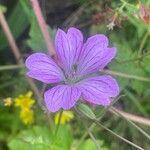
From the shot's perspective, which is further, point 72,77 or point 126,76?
point 126,76

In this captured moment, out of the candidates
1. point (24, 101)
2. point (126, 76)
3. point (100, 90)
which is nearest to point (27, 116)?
point (24, 101)

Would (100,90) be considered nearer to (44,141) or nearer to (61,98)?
(61,98)

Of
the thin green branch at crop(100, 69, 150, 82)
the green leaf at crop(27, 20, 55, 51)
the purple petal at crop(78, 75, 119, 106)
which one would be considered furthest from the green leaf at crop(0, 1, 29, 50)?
the purple petal at crop(78, 75, 119, 106)

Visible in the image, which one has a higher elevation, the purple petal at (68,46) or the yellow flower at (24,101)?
the purple petal at (68,46)

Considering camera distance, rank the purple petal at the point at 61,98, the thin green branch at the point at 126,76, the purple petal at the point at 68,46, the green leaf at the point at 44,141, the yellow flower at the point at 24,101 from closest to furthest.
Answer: the purple petal at the point at 61,98 → the purple petal at the point at 68,46 → the green leaf at the point at 44,141 → the thin green branch at the point at 126,76 → the yellow flower at the point at 24,101

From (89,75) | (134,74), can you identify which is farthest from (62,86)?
(134,74)

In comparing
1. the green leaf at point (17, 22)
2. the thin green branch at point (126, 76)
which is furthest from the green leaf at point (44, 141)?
the green leaf at point (17, 22)

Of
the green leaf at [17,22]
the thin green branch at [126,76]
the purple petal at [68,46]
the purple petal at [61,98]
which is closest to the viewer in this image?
the purple petal at [61,98]

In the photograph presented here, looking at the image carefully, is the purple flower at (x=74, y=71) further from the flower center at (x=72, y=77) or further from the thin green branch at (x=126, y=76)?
the thin green branch at (x=126, y=76)
